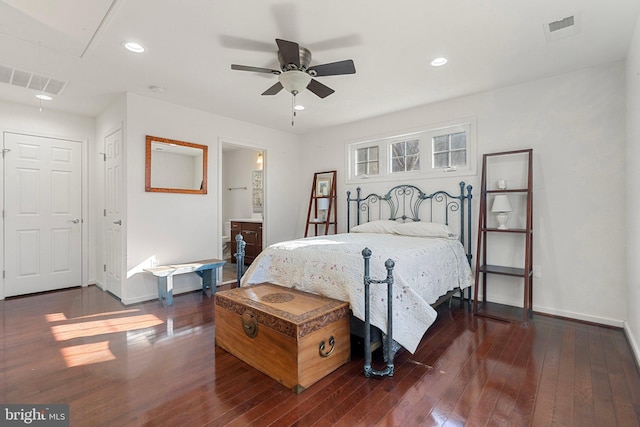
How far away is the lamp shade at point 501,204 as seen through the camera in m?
3.38

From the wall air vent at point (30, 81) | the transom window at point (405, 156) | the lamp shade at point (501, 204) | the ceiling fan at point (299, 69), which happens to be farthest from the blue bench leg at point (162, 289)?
the lamp shade at point (501, 204)

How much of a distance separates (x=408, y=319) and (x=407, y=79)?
8.10ft

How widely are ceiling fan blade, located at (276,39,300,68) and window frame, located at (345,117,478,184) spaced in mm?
2389

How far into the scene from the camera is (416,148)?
14.4 ft

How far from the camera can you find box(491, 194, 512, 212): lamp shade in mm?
3379

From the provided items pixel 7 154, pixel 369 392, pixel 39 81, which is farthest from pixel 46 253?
pixel 369 392

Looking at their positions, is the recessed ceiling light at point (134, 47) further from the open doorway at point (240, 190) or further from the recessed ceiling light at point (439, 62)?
the open doorway at point (240, 190)

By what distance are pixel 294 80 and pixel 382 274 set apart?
1745 millimetres

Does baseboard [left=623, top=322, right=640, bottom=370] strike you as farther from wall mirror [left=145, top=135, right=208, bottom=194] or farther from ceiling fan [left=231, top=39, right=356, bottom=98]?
wall mirror [left=145, top=135, right=208, bottom=194]

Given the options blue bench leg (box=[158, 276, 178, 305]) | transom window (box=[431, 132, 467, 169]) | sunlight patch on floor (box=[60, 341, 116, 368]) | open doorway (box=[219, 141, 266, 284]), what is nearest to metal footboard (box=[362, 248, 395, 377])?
sunlight patch on floor (box=[60, 341, 116, 368])

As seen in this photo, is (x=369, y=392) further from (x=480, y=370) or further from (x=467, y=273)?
(x=467, y=273)

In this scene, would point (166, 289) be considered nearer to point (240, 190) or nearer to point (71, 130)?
point (71, 130)

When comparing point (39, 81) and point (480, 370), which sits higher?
point (39, 81)

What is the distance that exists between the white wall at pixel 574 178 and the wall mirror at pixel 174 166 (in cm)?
370
